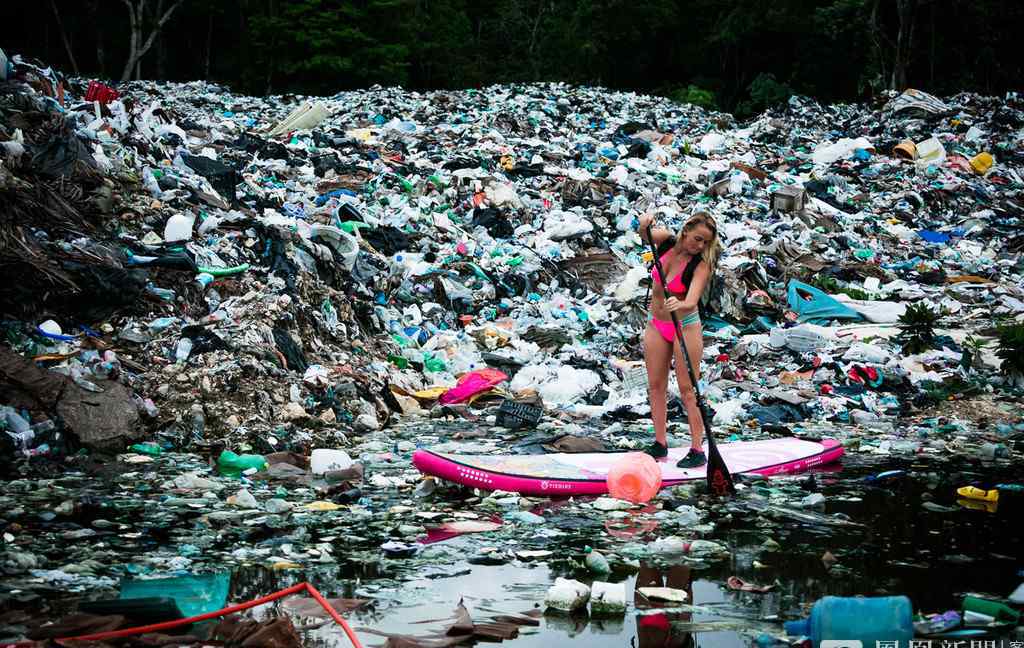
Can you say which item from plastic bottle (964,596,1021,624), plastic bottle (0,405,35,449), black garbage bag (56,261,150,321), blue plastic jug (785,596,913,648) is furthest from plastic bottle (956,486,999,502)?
black garbage bag (56,261,150,321)

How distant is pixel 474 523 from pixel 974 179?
453 inches

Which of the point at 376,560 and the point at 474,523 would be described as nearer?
the point at 376,560

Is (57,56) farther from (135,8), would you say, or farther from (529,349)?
(529,349)

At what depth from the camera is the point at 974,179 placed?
13023 mm

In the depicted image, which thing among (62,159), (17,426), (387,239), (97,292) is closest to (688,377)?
(17,426)

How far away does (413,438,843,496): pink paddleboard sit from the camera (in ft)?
14.7

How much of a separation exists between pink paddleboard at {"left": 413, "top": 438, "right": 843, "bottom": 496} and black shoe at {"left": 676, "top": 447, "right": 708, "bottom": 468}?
0.12ft

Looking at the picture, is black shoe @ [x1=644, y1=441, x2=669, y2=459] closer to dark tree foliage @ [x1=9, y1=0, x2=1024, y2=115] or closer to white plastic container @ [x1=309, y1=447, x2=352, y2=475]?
white plastic container @ [x1=309, y1=447, x2=352, y2=475]

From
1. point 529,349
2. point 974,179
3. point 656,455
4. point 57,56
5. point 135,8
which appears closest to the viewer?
point 656,455

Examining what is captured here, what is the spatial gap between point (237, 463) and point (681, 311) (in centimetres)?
246

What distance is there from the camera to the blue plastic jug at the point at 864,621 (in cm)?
257

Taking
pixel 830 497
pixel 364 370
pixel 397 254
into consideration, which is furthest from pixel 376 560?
pixel 397 254

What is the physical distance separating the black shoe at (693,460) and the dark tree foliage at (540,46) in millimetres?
19380

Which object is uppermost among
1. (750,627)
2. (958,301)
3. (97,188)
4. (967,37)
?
(967,37)
